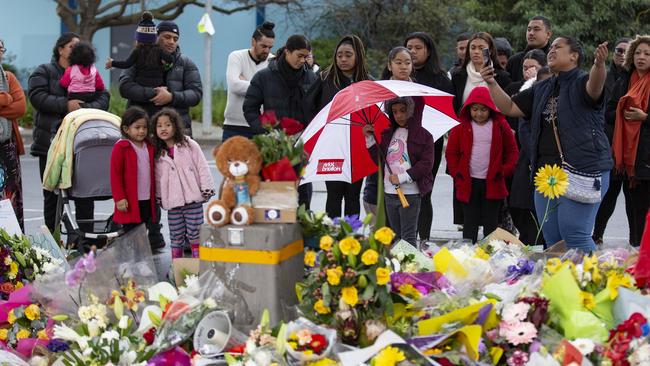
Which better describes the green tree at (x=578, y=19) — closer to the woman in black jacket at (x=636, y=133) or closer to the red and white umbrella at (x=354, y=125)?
the woman in black jacket at (x=636, y=133)

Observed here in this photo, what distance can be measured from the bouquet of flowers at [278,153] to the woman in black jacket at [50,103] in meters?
4.70

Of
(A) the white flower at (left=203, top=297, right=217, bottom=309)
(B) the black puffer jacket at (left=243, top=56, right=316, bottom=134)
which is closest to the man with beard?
(B) the black puffer jacket at (left=243, top=56, right=316, bottom=134)

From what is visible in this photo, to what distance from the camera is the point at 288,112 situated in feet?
24.6

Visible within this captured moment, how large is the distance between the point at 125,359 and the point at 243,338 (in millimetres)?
444

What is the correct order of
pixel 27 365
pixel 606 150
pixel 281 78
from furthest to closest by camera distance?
pixel 281 78
pixel 606 150
pixel 27 365

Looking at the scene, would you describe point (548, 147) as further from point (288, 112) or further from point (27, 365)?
point (27, 365)

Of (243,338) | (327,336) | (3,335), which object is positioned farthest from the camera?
(3,335)

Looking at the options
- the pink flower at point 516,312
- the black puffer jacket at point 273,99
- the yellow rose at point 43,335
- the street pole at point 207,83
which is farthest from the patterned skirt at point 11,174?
the street pole at point 207,83

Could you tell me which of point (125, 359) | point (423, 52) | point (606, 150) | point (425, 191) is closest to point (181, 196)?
point (425, 191)

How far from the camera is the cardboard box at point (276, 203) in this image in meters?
3.56

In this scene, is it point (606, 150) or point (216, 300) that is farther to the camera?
point (606, 150)

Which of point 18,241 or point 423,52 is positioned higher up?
point 423,52

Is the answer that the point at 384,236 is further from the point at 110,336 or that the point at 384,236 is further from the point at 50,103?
the point at 50,103

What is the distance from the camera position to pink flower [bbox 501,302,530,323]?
10.8ft
